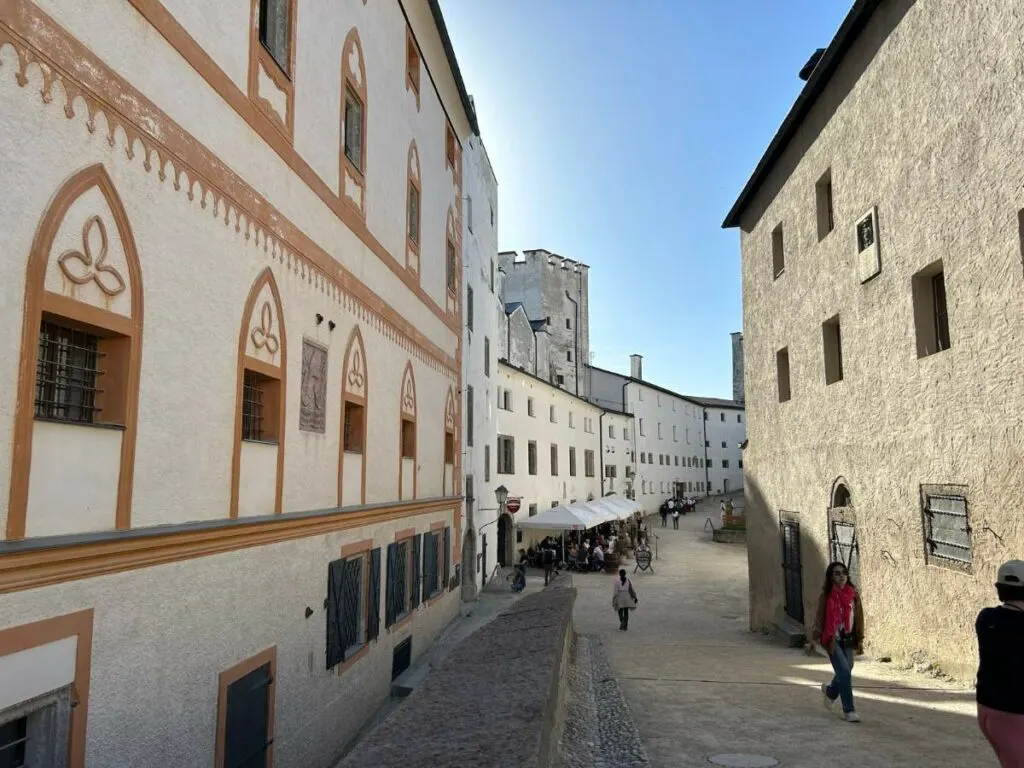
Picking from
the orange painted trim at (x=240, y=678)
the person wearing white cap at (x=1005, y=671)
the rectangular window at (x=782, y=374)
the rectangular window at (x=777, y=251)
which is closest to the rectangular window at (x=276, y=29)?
the orange painted trim at (x=240, y=678)

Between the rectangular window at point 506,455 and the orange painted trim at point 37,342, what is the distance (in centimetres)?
2538

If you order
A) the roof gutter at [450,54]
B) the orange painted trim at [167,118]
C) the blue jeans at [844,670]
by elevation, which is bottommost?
the blue jeans at [844,670]

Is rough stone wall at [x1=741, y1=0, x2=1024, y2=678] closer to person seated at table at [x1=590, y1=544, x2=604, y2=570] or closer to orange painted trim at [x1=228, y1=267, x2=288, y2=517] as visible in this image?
orange painted trim at [x1=228, y1=267, x2=288, y2=517]

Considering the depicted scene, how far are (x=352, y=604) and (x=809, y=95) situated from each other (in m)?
10.9

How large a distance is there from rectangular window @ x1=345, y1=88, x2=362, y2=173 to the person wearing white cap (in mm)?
8771

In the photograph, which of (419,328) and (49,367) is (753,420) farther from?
(49,367)

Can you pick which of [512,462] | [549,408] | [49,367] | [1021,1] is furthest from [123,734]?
[549,408]

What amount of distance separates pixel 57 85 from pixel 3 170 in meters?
0.77

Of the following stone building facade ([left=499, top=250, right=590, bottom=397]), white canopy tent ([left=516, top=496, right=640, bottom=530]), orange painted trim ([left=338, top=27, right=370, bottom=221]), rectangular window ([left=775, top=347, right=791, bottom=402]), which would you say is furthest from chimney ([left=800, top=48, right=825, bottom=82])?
stone building facade ([left=499, top=250, right=590, bottom=397])

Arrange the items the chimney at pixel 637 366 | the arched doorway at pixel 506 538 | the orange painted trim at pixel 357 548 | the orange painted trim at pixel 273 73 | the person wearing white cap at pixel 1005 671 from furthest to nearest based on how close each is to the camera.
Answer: the chimney at pixel 637 366, the arched doorway at pixel 506 538, the orange painted trim at pixel 357 548, the orange painted trim at pixel 273 73, the person wearing white cap at pixel 1005 671

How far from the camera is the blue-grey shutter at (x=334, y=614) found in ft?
30.1

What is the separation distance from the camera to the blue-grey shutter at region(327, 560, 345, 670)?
918 cm

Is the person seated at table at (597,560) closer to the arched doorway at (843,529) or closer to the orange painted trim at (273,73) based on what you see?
the arched doorway at (843,529)

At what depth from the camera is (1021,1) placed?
750cm
